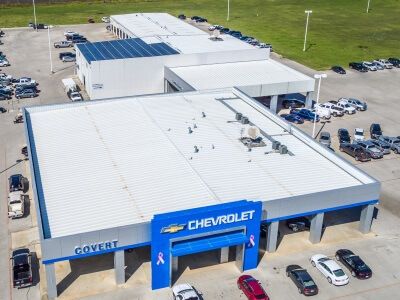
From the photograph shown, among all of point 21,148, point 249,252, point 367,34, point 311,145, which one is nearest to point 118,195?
point 249,252

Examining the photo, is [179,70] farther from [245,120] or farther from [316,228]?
[316,228]

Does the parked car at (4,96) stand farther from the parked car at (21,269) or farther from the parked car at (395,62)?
the parked car at (395,62)

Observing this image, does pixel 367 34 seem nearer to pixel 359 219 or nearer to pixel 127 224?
pixel 359 219

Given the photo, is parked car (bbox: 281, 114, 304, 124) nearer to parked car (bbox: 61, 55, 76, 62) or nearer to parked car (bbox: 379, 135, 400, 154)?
parked car (bbox: 379, 135, 400, 154)

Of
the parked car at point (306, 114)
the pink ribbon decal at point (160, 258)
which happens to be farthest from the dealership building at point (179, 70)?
the pink ribbon decal at point (160, 258)

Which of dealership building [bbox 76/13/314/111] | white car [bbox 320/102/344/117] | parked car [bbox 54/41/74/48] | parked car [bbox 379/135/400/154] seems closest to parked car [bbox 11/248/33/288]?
dealership building [bbox 76/13/314/111]
